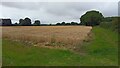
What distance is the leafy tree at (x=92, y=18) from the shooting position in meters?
141

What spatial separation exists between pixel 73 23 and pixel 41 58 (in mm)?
136360

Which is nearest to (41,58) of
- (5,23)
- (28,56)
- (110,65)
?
(28,56)

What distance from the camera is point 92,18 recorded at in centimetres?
14200

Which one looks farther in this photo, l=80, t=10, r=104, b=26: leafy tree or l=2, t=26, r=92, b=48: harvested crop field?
l=80, t=10, r=104, b=26: leafy tree

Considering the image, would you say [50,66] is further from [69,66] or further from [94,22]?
[94,22]

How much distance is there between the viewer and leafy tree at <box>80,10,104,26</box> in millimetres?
140625

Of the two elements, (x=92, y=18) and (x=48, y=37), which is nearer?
(x=48, y=37)

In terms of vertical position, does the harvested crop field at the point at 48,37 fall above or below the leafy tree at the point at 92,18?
below

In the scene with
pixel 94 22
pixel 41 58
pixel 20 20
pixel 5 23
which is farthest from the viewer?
pixel 94 22

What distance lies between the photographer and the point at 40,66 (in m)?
14.9

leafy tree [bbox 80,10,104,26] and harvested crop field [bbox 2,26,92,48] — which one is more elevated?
leafy tree [bbox 80,10,104,26]

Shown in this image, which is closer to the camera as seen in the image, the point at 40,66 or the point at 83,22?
the point at 40,66

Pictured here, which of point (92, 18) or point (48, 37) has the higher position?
point (92, 18)

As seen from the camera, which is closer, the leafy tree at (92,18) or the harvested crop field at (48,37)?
the harvested crop field at (48,37)
